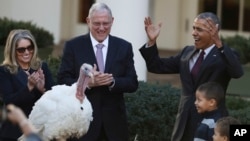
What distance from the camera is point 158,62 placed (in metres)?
6.42

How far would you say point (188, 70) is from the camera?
20.4ft

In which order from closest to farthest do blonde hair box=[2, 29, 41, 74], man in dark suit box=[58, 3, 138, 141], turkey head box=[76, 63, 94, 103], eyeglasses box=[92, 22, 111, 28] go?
turkey head box=[76, 63, 94, 103]
blonde hair box=[2, 29, 41, 74]
eyeglasses box=[92, 22, 111, 28]
man in dark suit box=[58, 3, 138, 141]

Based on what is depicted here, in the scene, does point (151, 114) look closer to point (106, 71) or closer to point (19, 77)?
point (106, 71)

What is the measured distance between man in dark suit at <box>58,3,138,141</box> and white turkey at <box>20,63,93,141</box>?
964 mm

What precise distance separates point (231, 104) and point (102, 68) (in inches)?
183

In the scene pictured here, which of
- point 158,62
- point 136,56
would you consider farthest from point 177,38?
point 158,62

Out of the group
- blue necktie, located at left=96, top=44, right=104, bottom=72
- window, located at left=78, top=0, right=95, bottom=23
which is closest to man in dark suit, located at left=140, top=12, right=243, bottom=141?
blue necktie, located at left=96, top=44, right=104, bottom=72

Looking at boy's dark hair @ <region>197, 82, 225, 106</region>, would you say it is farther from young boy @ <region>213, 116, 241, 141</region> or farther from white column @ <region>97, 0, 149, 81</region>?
white column @ <region>97, 0, 149, 81</region>

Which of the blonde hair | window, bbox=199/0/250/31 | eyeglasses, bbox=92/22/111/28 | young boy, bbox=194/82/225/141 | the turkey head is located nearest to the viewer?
the turkey head

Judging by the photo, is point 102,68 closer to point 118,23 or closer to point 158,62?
point 158,62

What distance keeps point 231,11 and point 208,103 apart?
12670 millimetres

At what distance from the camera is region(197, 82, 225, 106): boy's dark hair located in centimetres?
587

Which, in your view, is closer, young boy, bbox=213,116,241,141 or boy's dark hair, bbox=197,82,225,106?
young boy, bbox=213,116,241,141

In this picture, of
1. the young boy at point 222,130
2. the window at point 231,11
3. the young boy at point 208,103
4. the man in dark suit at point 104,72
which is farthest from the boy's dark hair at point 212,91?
the window at point 231,11
